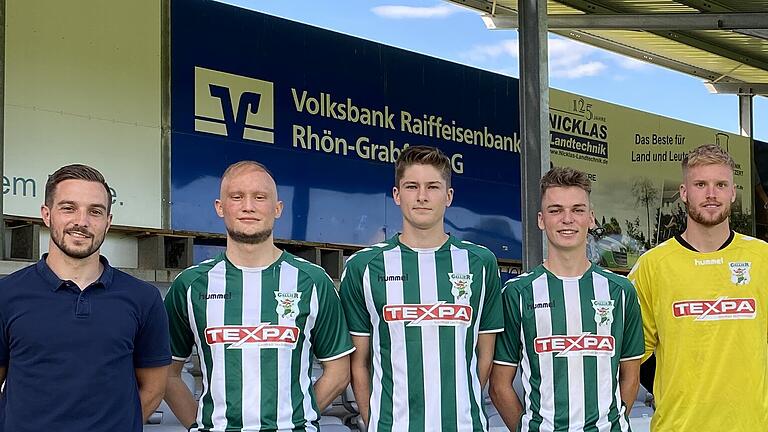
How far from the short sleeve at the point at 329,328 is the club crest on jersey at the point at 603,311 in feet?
2.64

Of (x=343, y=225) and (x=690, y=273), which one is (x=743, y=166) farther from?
(x=690, y=273)

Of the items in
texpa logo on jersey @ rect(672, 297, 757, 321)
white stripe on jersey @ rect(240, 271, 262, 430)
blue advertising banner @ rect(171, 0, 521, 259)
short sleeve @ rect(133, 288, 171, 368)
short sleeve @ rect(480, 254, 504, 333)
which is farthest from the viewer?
blue advertising banner @ rect(171, 0, 521, 259)

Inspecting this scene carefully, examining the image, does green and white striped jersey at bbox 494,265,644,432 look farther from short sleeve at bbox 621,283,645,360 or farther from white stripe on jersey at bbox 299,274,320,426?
white stripe on jersey at bbox 299,274,320,426

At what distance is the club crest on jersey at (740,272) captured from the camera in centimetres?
337

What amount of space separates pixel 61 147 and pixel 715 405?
20.6ft

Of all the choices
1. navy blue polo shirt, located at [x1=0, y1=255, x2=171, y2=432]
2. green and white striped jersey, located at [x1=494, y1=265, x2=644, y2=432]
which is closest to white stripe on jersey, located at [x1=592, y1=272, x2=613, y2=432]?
green and white striped jersey, located at [x1=494, y1=265, x2=644, y2=432]

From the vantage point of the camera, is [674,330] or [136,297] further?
[674,330]

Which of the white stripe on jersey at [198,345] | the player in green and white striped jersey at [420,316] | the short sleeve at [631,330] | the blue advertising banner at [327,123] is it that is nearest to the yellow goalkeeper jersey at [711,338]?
the short sleeve at [631,330]

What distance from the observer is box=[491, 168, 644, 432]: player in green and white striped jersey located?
10.5ft

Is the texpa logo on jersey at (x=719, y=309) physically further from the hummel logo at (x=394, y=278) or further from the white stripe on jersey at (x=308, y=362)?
the white stripe on jersey at (x=308, y=362)

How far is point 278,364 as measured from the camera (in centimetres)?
291

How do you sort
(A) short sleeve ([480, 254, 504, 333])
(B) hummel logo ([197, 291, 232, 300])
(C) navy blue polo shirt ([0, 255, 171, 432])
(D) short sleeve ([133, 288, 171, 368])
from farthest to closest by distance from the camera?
1. (A) short sleeve ([480, 254, 504, 333])
2. (B) hummel logo ([197, 291, 232, 300])
3. (D) short sleeve ([133, 288, 171, 368])
4. (C) navy blue polo shirt ([0, 255, 171, 432])

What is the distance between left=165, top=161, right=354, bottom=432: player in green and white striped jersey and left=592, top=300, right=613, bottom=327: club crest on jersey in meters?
0.81

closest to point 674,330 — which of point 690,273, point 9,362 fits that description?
point 690,273
